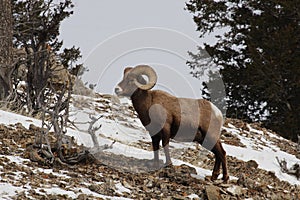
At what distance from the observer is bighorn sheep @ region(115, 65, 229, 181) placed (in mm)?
7734

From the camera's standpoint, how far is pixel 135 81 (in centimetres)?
780

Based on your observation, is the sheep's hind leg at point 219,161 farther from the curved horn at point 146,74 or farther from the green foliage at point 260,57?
the green foliage at point 260,57

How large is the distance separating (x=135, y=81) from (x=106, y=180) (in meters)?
1.87

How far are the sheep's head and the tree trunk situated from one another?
11.4 feet

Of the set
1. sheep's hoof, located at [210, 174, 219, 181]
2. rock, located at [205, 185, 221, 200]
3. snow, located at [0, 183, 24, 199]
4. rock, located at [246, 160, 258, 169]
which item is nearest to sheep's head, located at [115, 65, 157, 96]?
sheep's hoof, located at [210, 174, 219, 181]

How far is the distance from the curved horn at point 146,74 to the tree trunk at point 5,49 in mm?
3590

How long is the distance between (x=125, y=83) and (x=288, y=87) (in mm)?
13167

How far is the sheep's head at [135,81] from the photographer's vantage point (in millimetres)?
7777

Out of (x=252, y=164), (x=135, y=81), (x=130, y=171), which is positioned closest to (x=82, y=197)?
(x=130, y=171)

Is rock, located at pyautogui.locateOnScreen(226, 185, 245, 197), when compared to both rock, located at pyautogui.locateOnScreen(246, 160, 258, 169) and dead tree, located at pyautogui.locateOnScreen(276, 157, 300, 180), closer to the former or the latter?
rock, located at pyautogui.locateOnScreen(246, 160, 258, 169)

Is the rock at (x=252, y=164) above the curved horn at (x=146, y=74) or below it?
below

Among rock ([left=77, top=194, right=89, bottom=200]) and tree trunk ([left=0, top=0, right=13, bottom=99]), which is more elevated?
tree trunk ([left=0, top=0, right=13, bottom=99])

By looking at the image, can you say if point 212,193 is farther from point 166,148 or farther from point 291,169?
point 291,169

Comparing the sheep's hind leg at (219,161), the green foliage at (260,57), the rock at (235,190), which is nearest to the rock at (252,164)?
the sheep's hind leg at (219,161)
